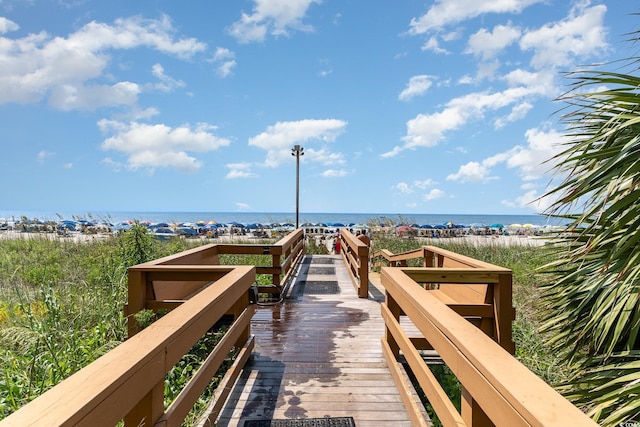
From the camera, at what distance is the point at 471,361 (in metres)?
1.43

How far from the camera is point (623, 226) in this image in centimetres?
261

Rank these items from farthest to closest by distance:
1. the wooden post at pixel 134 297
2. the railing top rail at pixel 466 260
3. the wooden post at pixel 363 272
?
the wooden post at pixel 363 272 < the railing top rail at pixel 466 260 < the wooden post at pixel 134 297

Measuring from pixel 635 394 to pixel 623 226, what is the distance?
1143mm

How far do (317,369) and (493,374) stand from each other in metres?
2.39

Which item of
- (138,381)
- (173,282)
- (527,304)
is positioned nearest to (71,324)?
(173,282)

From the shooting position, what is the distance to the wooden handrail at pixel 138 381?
0.96 metres

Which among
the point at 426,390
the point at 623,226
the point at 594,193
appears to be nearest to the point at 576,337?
the point at 623,226

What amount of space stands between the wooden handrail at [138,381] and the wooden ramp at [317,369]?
553mm

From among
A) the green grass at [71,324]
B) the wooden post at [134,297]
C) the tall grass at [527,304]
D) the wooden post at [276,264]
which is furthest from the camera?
the wooden post at [276,264]

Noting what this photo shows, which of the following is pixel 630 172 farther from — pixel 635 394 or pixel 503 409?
pixel 503 409

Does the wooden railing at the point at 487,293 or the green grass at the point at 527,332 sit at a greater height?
the wooden railing at the point at 487,293

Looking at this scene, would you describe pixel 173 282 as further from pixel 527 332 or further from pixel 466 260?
pixel 527 332

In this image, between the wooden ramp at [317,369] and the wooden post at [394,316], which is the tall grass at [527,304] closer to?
the wooden post at [394,316]

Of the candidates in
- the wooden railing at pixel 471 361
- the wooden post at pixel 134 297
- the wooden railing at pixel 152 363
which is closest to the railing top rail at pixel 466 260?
the wooden railing at pixel 471 361
